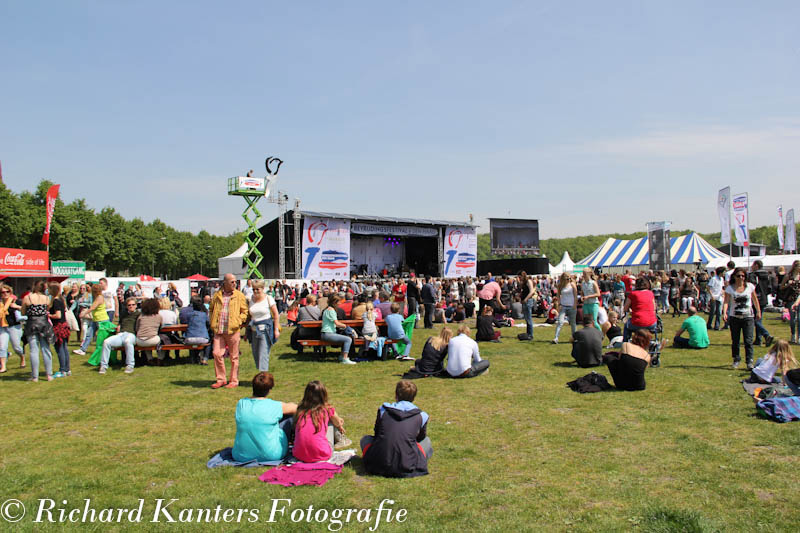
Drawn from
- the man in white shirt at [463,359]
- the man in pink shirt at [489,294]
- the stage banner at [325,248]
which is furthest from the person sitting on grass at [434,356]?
the stage banner at [325,248]

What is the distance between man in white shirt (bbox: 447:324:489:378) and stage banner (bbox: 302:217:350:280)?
2325 cm

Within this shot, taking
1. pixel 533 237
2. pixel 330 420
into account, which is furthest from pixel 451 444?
pixel 533 237

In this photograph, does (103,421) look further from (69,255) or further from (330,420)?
(69,255)

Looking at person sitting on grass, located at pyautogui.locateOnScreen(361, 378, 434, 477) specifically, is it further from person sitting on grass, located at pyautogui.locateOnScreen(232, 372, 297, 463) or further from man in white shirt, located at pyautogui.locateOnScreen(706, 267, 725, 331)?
man in white shirt, located at pyautogui.locateOnScreen(706, 267, 725, 331)

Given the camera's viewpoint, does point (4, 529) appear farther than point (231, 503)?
No

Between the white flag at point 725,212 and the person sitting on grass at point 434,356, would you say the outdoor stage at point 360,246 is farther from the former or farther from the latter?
the person sitting on grass at point 434,356

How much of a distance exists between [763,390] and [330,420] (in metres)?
4.59

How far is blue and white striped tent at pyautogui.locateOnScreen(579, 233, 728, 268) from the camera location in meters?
31.3

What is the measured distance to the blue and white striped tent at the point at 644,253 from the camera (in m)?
31.3

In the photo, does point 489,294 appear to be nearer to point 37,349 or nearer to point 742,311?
point 742,311

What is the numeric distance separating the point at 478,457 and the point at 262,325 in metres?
4.06

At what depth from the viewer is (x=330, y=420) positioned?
4531 mm

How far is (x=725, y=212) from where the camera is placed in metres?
23.5

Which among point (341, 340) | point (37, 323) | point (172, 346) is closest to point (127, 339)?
point (172, 346)
